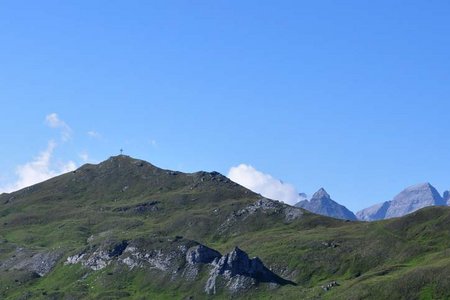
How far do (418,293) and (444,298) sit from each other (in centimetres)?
756

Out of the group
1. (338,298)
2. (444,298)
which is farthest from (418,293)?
(338,298)

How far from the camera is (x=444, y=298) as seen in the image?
183 m

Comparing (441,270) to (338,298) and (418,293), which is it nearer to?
(418,293)

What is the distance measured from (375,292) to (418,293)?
1164 centimetres

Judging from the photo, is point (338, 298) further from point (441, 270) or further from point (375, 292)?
point (441, 270)

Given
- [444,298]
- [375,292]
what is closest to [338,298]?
[375,292]

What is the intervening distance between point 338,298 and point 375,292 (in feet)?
33.4

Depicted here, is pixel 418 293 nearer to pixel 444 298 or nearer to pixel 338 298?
pixel 444 298

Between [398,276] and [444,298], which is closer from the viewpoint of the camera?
[444,298]

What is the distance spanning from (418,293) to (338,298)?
70.7ft

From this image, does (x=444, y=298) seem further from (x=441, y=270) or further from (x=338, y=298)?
(x=338, y=298)

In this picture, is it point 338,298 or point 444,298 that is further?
point 338,298

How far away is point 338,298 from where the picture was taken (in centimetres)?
19588
